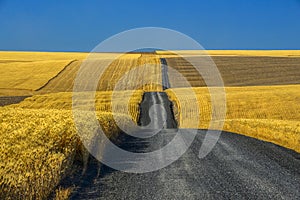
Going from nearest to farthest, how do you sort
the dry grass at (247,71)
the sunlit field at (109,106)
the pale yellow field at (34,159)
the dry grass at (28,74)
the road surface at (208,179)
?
the pale yellow field at (34,159) < the sunlit field at (109,106) < the road surface at (208,179) < the dry grass at (28,74) < the dry grass at (247,71)

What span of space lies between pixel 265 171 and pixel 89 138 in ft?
18.6

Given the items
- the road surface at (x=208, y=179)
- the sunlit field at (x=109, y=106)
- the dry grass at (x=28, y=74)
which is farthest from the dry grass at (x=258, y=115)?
the dry grass at (x=28, y=74)

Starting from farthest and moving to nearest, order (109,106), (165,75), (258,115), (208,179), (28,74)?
1. (165,75)
2. (28,74)
3. (109,106)
4. (258,115)
5. (208,179)

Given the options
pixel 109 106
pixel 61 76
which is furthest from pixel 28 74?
pixel 109 106

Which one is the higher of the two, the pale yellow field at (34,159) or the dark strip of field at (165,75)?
the dark strip of field at (165,75)

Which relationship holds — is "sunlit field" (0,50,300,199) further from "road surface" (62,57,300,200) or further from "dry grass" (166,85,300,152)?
"road surface" (62,57,300,200)

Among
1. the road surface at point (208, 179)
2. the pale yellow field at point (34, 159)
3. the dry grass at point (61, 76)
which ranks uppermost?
the dry grass at point (61, 76)

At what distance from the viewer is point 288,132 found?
21125mm

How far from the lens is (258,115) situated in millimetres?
37812

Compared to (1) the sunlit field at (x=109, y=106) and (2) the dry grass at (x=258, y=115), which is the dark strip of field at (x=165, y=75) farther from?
(2) the dry grass at (x=258, y=115)

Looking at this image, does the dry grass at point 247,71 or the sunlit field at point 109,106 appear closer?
the sunlit field at point 109,106

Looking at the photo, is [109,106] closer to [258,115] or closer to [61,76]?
[258,115]

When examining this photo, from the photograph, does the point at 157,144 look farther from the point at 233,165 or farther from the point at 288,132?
the point at 288,132

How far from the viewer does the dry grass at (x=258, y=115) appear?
71.3 ft
